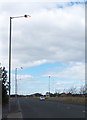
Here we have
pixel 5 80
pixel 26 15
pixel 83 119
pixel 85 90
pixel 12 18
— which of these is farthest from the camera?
pixel 85 90

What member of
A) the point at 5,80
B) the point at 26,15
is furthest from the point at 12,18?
the point at 5,80

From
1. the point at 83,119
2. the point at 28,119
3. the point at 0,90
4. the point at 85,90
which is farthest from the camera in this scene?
the point at 85,90

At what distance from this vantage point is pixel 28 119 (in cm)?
2520

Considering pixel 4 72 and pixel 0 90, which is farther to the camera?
pixel 4 72

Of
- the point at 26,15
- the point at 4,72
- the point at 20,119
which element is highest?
the point at 26,15

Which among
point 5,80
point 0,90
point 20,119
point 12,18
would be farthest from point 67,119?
point 5,80

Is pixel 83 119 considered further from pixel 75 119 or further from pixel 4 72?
pixel 4 72

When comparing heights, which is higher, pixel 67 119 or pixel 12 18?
pixel 12 18

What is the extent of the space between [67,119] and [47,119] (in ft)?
4.55

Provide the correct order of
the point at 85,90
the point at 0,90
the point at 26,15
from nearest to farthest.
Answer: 1. the point at 26,15
2. the point at 0,90
3. the point at 85,90

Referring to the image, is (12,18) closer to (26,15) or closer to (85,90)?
(26,15)

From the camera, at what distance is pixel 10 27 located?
116 ft

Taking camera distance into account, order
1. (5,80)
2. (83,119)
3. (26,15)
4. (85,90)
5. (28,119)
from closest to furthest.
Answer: (83,119) → (28,119) → (26,15) → (5,80) → (85,90)

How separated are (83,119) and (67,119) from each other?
1.03 metres
